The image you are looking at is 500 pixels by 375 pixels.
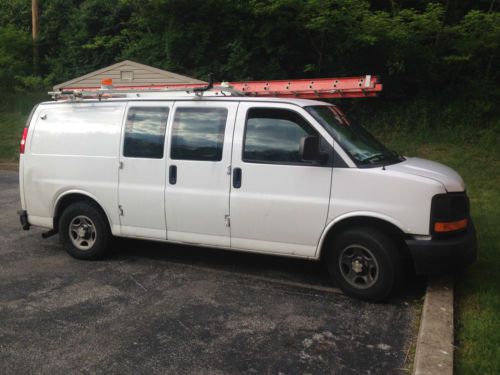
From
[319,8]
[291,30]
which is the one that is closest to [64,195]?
[319,8]

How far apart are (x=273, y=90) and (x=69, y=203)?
A: 2851 mm

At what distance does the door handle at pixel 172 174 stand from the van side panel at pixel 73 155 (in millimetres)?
716

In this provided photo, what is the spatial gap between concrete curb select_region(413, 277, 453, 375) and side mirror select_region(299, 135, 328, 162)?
1.65 m

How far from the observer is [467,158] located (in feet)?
38.6

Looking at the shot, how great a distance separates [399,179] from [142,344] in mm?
2633

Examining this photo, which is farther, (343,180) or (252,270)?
(252,270)

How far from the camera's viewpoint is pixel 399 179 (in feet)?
15.4

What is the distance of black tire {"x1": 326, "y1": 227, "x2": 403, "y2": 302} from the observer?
477 cm

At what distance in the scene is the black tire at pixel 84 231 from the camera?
616 cm

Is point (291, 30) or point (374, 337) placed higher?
point (291, 30)

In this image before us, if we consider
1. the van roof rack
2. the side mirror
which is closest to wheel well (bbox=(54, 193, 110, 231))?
the van roof rack

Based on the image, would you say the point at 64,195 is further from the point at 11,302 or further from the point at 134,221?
the point at 11,302

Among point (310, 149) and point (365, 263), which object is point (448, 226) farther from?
point (310, 149)

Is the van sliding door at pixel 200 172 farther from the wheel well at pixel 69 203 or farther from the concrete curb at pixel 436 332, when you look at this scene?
the concrete curb at pixel 436 332
